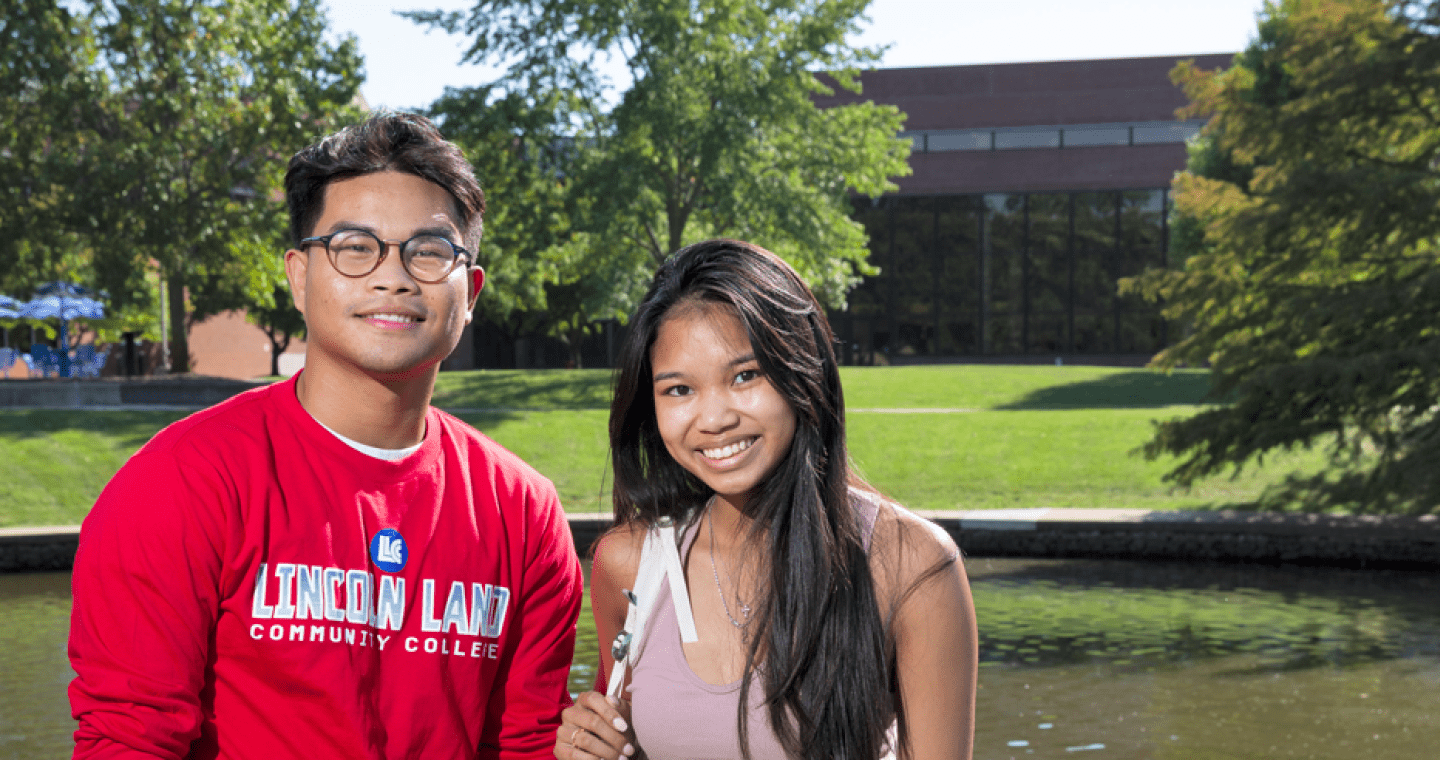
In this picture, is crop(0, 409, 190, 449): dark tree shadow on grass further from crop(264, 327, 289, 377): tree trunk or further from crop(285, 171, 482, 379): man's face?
crop(264, 327, 289, 377): tree trunk

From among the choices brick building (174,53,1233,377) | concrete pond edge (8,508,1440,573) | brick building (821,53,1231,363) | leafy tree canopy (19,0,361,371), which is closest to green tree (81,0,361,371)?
leafy tree canopy (19,0,361,371)

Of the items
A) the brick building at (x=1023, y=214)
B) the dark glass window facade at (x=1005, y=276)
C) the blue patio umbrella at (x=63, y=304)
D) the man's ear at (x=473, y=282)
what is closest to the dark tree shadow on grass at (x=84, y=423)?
the blue patio umbrella at (x=63, y=304)

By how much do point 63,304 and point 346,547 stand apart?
27579 millimetres

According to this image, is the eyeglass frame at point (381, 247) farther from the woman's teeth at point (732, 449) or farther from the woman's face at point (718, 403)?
the woman's teeth at point (732, 449)

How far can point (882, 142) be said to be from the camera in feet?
94.5

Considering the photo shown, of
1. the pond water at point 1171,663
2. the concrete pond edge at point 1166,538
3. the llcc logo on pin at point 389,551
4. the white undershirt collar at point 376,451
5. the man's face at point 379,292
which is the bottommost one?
the pond water at point 1171,663

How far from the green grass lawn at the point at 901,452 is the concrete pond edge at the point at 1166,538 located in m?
2.76

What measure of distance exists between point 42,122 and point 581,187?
34.7 feet

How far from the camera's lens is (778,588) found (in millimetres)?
2535

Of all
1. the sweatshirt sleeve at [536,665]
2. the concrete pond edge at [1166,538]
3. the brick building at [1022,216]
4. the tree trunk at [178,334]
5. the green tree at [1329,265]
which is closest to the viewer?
the sweatshirt sleeve at [536,665]

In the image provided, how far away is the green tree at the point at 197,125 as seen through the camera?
24562 mm

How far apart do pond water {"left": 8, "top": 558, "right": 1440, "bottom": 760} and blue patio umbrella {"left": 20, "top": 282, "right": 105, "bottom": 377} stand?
609 inches

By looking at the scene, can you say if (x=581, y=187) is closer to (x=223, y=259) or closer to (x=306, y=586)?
(x=223, y=259)

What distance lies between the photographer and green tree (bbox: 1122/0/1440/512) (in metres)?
13.7
